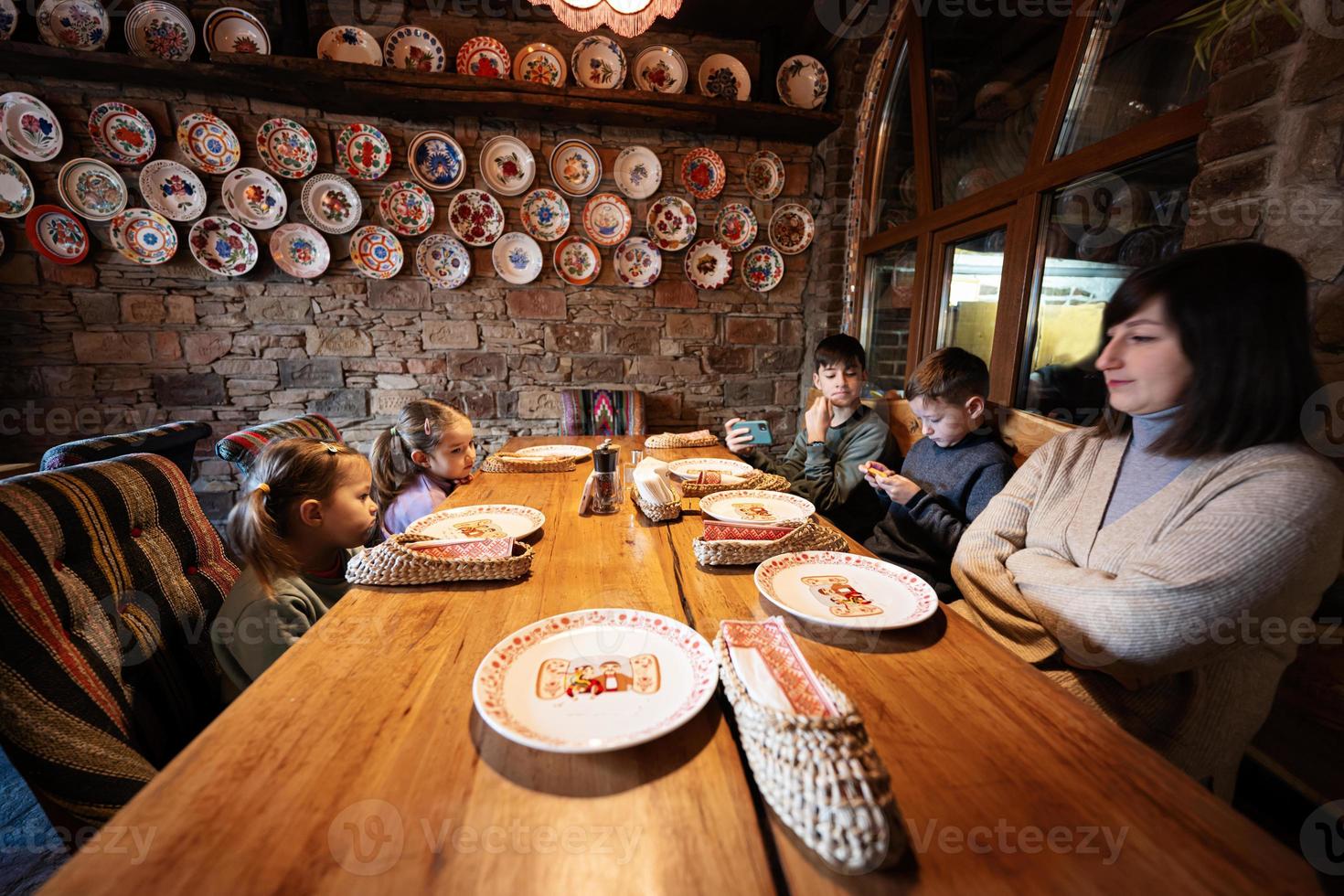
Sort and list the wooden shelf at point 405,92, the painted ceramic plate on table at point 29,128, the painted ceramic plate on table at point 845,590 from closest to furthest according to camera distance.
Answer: the painted ceramic plate on table at point 845,590
the wooden shelf at point 405,92
the painted ceramic plate on table at point 29,128

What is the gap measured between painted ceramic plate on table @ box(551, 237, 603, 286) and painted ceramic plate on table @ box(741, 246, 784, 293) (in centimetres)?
98

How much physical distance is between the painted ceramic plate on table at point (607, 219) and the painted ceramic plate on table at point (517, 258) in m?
0.37

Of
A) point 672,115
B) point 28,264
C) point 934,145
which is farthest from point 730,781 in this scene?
point 28,264

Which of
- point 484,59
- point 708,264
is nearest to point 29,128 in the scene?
point 484,59

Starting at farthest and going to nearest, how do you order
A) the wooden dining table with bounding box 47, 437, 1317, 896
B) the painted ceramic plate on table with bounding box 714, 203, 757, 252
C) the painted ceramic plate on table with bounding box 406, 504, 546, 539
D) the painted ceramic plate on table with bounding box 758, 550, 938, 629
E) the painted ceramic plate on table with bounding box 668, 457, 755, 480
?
the painted ceramic plate on table with bounding box 714, 203, 757, 252
the painted ceramic plate on table with bounding box 668, 457, 755, 480
the painted ceramic plate on table with bounding box 406, 504, 546, 539
the painted ceramic plate on table with bounding box 758, 550, 938, 629
the wooden dining table with bounding box 47, 437, 1317, 896

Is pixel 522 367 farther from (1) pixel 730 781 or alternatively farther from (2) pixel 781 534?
(1) pixel 730 781

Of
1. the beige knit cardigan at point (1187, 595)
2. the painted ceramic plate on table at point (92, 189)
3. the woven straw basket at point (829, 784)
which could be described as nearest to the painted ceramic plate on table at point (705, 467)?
the beige knit cardigan at point (1187, 595)

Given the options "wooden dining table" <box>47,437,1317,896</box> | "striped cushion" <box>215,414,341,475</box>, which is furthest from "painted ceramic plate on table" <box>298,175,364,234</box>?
"wooden dining table" <box>47,437,1317,896</box>

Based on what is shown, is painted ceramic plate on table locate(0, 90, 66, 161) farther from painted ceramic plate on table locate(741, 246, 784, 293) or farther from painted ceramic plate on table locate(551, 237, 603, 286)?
painted ceramic plate on table locate(741, 246, 784, 293)

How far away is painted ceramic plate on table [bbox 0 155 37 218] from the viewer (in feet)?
8.57

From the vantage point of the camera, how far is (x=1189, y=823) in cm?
48

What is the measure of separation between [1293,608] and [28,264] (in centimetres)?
512

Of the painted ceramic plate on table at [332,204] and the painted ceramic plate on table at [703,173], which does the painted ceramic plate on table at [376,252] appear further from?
the painted ceramic plate on table at [703,173]

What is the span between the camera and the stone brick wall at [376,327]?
2816mm
